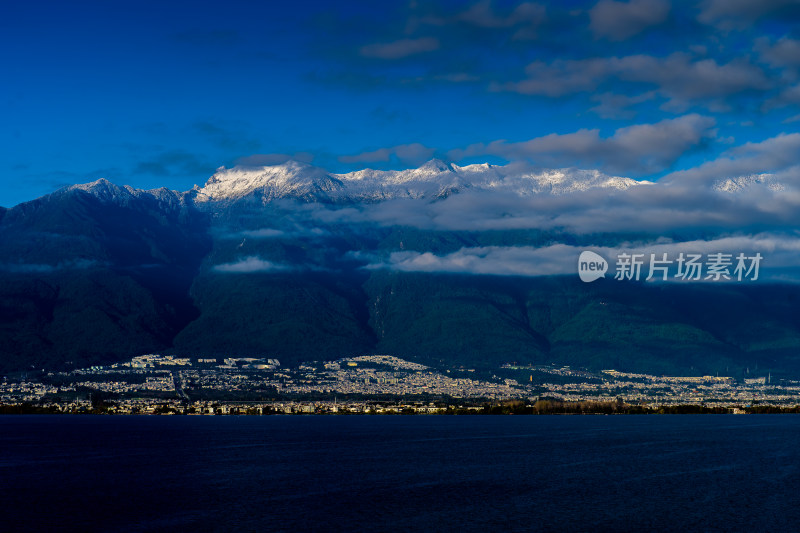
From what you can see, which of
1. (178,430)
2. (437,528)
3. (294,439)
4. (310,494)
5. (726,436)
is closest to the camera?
(437,528)

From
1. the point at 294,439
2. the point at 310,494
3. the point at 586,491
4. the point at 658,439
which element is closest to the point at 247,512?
the point at 310,494

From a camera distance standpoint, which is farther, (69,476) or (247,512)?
(69,476)

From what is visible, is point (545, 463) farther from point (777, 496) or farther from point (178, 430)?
point (178, 430)

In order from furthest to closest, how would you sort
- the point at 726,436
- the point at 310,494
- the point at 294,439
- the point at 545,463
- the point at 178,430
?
the point at 178,430
the point at 726,436
the point at 294,439
the point at 545,463
the point at 310,494

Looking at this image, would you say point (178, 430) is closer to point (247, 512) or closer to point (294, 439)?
point (294, 439)

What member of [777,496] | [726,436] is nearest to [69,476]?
[777,496]


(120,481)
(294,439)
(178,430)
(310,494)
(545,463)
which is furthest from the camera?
(178,430)
